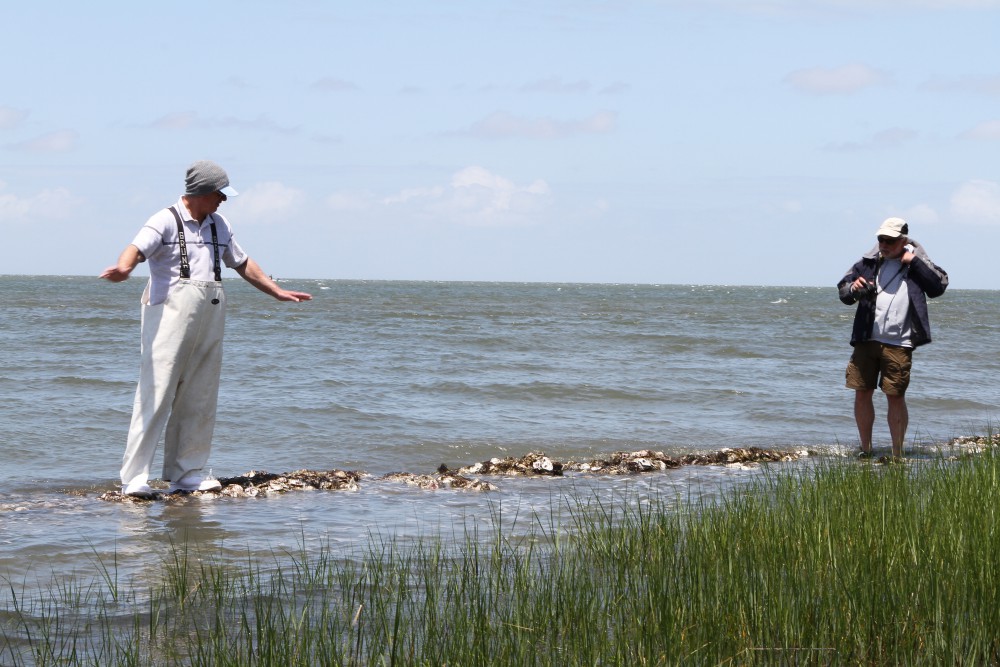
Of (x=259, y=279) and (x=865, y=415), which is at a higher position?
(x=259, y=279)

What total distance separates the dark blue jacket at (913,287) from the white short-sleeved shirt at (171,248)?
15.3 ft

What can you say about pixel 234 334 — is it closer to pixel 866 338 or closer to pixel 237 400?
pixel 237 400

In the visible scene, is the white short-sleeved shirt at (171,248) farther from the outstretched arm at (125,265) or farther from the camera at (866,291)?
the camera at (866,291)

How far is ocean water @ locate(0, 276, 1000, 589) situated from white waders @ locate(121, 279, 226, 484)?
1.19 feet

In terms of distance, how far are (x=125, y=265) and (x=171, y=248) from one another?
38 centimetres

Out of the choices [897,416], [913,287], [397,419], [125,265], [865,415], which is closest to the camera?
[125,265]

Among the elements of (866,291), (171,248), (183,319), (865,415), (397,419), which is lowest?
(397,419)

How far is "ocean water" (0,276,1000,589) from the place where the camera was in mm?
6332

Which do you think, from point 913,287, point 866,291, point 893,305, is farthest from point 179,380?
point 913,287

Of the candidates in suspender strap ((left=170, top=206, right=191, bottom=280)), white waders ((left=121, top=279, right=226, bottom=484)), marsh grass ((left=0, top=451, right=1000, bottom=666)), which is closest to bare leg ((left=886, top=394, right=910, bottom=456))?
marsh grass ((left=0, top=451, right=1000, bottom=666))

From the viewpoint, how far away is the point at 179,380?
7094 mm

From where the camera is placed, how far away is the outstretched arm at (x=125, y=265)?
640 centimetres

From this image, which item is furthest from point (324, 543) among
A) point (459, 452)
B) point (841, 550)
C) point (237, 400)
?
point (237, 400)

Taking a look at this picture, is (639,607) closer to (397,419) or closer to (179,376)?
(179,376)
